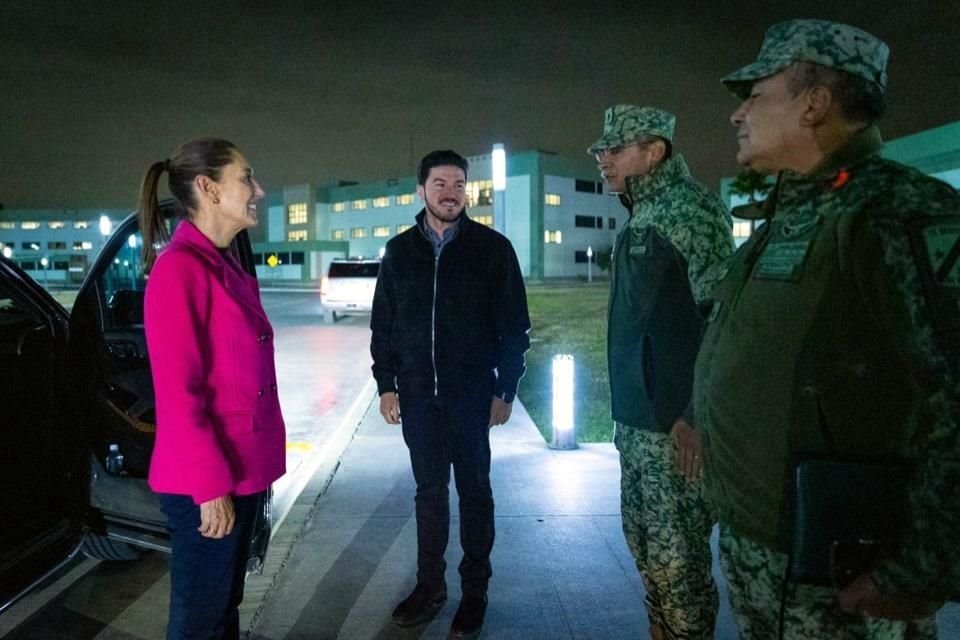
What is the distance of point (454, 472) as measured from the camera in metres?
3.49

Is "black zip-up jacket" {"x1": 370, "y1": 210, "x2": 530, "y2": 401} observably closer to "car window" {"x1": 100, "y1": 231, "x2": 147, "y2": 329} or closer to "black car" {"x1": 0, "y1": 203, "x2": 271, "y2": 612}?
"black car" {"x1": 0, "y1": 203, "x2": 271, "y2": 612}

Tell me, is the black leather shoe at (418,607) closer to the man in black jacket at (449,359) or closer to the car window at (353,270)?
the man in black jacket at (449,359)

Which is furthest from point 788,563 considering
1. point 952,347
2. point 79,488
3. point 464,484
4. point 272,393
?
point 79,488

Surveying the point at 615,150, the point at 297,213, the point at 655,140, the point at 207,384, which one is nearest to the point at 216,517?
the point at 207,384

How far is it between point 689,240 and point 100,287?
2.58 meters

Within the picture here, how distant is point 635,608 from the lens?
3578 mm

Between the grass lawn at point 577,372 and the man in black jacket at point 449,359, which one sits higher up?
the man in black jacket at point 449,359

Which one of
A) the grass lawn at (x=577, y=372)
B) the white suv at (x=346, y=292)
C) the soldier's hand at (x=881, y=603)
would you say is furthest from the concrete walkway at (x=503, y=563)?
the white suv at (x=346, y=292)

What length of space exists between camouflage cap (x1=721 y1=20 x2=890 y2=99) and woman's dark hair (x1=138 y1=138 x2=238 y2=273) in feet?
5.23

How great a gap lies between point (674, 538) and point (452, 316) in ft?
4.43

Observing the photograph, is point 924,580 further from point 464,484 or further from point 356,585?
point 356,585

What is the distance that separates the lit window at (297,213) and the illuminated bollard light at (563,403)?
85053mm

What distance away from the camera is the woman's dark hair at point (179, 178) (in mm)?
2324

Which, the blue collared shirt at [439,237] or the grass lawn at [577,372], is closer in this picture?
the blue collared shirt at [439,237]
